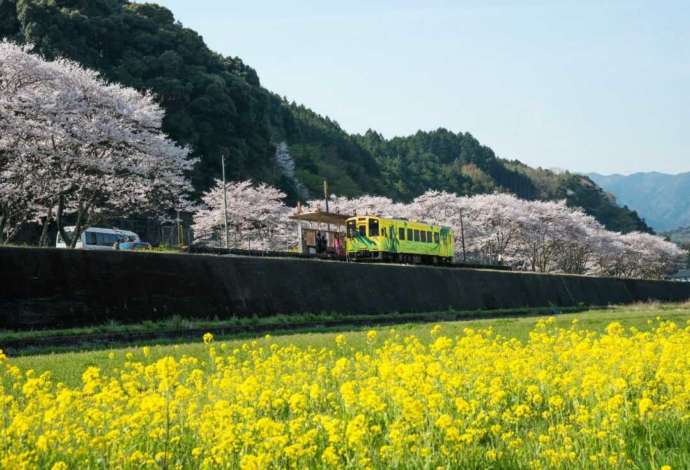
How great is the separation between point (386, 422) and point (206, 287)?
49.5ft

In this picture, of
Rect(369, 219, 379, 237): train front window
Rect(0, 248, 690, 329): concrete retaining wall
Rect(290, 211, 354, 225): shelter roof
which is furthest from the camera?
Rect(369, 219, 379, 237): train front window

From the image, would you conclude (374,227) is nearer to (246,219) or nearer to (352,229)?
(352,229)

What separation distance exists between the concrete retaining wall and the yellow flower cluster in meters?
10.2

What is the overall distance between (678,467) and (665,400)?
1714 millimetres

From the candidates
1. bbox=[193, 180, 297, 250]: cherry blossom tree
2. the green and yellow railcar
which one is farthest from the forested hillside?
the green and yellow railcar

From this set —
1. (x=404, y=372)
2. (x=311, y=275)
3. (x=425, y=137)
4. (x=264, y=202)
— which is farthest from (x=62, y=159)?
(x=425, y=137)

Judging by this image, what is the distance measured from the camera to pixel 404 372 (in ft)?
16.0

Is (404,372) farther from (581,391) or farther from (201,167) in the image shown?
(201,167)

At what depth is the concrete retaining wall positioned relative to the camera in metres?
15.4

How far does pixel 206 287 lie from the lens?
1911cm

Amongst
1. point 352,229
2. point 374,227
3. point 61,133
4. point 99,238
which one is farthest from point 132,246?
point 374,227

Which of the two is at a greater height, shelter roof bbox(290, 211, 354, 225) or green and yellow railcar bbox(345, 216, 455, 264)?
shelter roof bbox(290, 211, 354, 225)

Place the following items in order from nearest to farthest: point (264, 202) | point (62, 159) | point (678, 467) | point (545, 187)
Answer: point (678, 467) → point (62, 159) → point (264, 202) → point (545, 187)

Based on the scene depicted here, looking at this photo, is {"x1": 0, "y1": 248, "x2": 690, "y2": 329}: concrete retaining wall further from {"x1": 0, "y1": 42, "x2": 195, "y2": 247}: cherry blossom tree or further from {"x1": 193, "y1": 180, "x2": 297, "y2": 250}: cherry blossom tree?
{"x1": 193, "y1": 180, "x2": 297, "y2": 250}: cherry blossom tree
